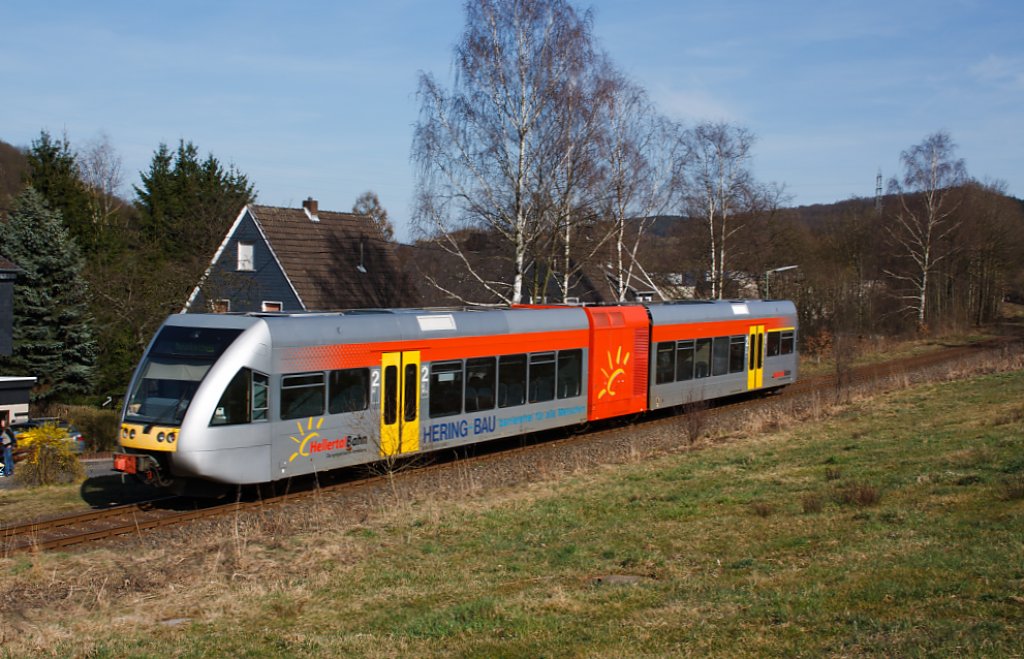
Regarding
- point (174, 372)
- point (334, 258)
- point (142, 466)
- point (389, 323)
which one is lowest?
point (142, 466)

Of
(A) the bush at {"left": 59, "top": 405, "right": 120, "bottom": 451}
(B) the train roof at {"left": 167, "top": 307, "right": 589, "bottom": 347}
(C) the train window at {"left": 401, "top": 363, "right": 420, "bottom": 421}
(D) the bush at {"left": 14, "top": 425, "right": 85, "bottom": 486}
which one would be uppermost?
(B) the train roof at {"left": 167, "top": 307, "right": 589, "bottom": 347}

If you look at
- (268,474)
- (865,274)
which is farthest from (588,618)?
(865,274)

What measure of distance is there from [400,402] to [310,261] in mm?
21353

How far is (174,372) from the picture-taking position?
13.4 metres

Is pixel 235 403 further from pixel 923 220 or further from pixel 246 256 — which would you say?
pixel 923 220

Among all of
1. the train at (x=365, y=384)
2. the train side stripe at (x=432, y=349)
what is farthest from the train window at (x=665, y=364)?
the train side stripe at (x=432, y=349)

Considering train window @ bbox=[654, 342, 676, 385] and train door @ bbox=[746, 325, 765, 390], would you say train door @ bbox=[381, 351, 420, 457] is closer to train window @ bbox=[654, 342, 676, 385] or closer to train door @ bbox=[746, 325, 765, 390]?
train window @ bbox=[654, 342, 676, 385]

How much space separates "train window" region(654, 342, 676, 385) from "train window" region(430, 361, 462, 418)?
7.07m

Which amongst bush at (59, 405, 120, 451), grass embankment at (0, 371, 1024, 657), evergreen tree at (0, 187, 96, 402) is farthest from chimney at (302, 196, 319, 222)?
grass embankment at (0, 371, 1024, 657)

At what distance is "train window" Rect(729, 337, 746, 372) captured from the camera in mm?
25406

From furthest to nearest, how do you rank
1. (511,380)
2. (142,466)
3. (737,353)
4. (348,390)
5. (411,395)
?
1. (737,353)
2. (511,380)
3. (411,395)
4. (348,390)
5. (142,466)

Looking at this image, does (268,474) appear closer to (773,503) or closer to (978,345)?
(773,503)

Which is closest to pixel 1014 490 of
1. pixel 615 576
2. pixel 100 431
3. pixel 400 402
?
pixel 615 576

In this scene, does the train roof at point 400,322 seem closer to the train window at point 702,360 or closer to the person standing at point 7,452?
the train window at point 702,360
